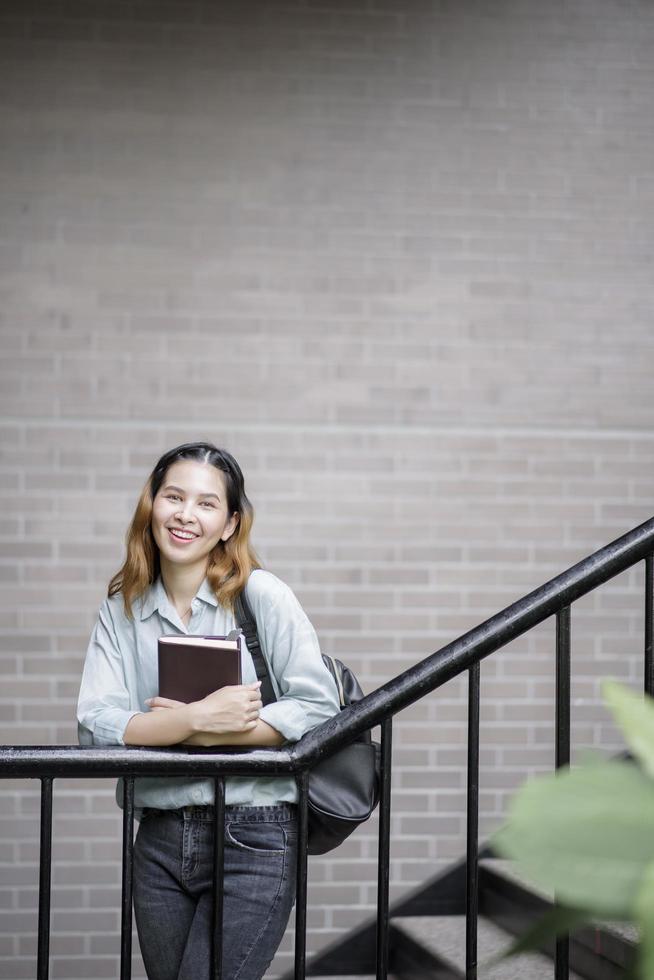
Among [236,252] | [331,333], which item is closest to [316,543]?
[331,333]

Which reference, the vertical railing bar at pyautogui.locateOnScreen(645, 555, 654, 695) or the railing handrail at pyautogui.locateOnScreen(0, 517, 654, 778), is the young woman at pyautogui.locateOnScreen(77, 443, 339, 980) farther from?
the vertical railing bar at pyautogui.locateOnScreen(645, 555, 654, 695)

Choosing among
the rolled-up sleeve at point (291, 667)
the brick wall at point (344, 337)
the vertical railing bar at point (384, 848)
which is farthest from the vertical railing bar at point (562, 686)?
the brick wall at point (344, 337)

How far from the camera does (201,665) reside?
1682 millimetres

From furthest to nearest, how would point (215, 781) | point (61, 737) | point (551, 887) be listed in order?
point (61, 737) → point (215, 781) → point (551, 887)

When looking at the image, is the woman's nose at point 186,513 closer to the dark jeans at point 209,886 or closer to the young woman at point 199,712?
the young woman at point 199,712

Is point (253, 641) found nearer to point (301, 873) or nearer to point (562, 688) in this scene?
point (301, 873)

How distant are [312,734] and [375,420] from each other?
1.96m

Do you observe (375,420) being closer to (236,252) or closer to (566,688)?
(236,252)

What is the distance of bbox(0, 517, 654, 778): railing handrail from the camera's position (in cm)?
161

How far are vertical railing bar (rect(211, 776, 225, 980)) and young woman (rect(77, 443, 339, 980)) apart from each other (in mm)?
64

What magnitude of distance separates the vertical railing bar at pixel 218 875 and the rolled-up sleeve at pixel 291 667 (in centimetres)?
16

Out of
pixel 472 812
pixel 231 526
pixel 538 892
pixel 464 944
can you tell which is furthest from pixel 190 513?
pixel 464 944

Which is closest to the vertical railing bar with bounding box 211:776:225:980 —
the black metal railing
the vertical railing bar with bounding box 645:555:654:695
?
the black metal railing

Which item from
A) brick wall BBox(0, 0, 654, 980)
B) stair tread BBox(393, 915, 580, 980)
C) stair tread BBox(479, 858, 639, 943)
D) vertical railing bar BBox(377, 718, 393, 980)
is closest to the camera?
vertical railing bar BBox(377, 718, 393, 980)
